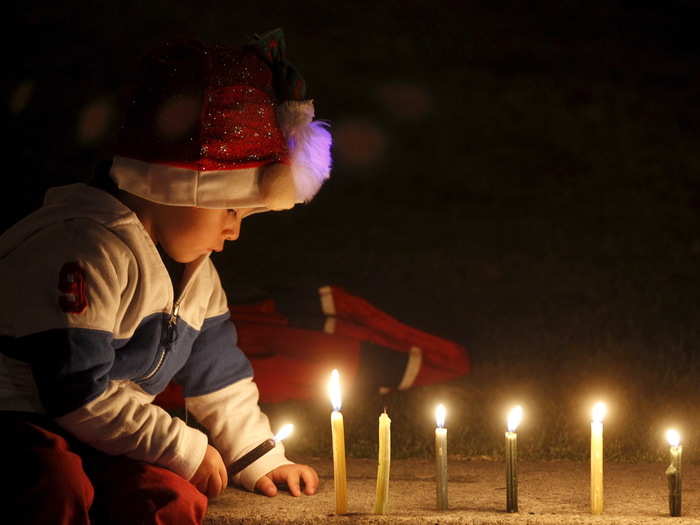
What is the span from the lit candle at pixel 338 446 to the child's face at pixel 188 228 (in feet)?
1.53

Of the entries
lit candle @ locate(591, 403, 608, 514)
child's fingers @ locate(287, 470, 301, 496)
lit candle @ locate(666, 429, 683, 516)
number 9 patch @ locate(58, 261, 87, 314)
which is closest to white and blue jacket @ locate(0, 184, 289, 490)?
number 9 patch @ locate(58, 261, 87, 314)

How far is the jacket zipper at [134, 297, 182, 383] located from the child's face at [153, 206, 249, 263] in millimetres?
142

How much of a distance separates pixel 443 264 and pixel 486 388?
1.83 meters

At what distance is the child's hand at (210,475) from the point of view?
281 cm

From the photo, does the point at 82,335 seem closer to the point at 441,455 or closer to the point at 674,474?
the point at 441,455

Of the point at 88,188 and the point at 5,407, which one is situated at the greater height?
the point at 88,188

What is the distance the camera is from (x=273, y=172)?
274 centimetres

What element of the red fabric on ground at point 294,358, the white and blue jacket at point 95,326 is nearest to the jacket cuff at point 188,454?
the white and blue jacket at point 95,326

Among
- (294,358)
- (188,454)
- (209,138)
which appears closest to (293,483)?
(188,454)

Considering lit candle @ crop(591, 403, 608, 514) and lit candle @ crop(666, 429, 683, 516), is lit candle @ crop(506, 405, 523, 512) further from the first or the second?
Answer: lit candle @ crop(666, 429, 683, 516)

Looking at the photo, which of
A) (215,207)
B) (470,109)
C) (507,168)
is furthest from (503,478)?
(470,109)

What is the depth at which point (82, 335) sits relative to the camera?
8.23 ft

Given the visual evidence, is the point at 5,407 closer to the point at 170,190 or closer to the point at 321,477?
the point at 170,190

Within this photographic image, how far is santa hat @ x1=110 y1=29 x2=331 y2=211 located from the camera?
106 inches
